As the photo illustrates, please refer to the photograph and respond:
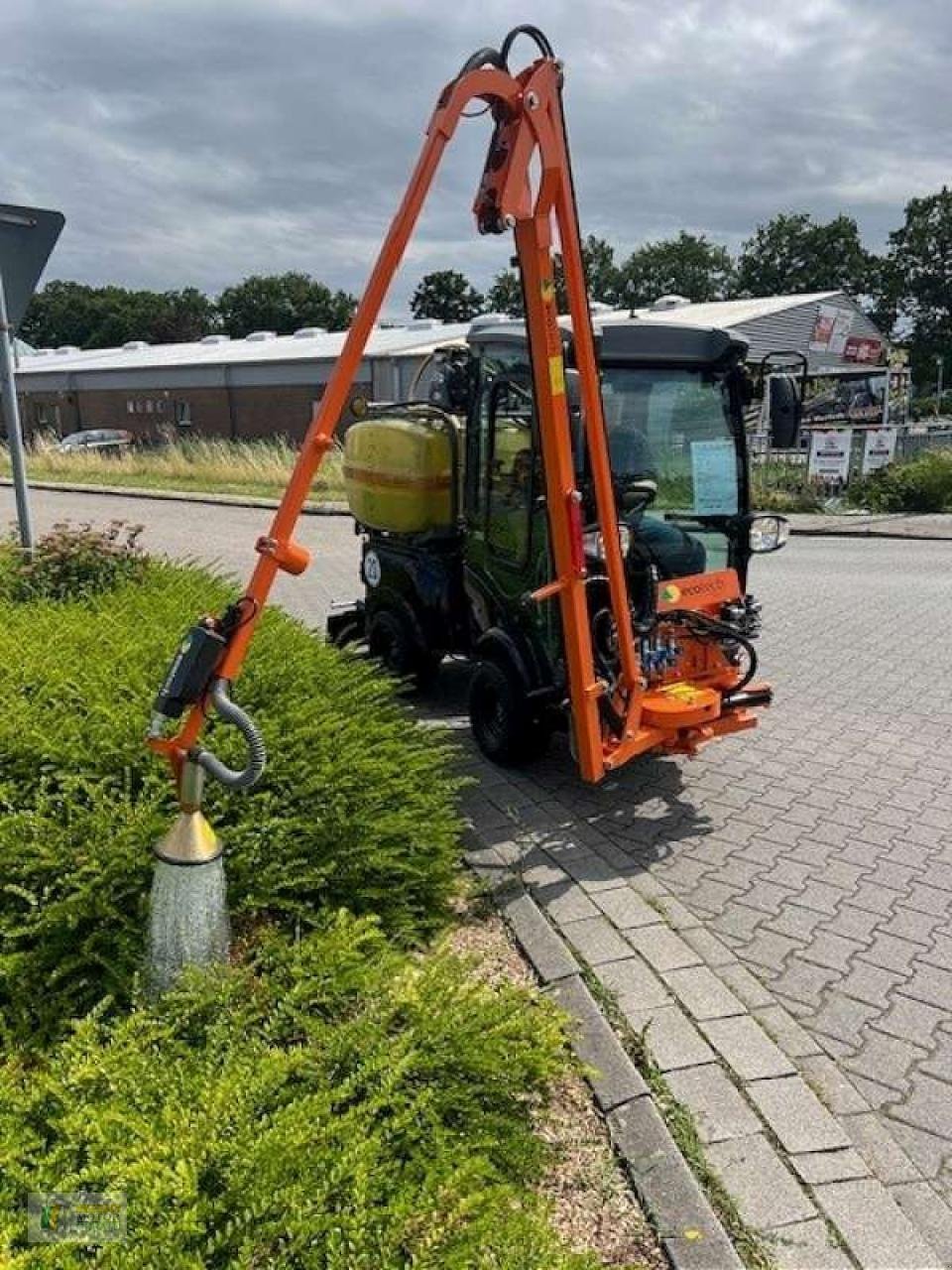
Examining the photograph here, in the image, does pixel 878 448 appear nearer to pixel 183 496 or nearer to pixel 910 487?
pixel 910 487

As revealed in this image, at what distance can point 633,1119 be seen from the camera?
2.62 m

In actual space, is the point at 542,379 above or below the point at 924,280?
below

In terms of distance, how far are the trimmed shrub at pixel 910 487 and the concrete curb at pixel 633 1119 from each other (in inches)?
586

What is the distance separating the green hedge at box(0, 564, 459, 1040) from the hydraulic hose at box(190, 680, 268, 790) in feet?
1.76

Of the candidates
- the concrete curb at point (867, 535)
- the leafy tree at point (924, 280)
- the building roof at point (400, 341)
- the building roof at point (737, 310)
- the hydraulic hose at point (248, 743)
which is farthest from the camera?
the leafy tree at point (924, 280)

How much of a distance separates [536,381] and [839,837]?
2.48m

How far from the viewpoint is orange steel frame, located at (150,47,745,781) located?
2895 millimetres

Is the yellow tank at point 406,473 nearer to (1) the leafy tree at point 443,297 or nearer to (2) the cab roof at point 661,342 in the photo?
(2) the cab roof at point 661,342

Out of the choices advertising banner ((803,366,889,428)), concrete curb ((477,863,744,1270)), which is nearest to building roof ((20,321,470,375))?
advertising banner ((803,366,889,428))

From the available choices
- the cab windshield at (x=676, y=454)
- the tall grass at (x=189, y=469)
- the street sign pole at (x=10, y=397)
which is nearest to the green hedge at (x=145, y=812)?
the street sign pole at (x=10, y=397)

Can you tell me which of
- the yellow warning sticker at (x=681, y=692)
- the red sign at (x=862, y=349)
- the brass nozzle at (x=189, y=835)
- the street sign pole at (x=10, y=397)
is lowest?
the yellow warning sticker at (x=681, y=692)

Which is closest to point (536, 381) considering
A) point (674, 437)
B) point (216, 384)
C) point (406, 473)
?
point (674, 437)

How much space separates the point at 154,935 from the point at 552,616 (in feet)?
8.66

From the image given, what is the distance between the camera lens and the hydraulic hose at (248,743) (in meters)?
2.64
